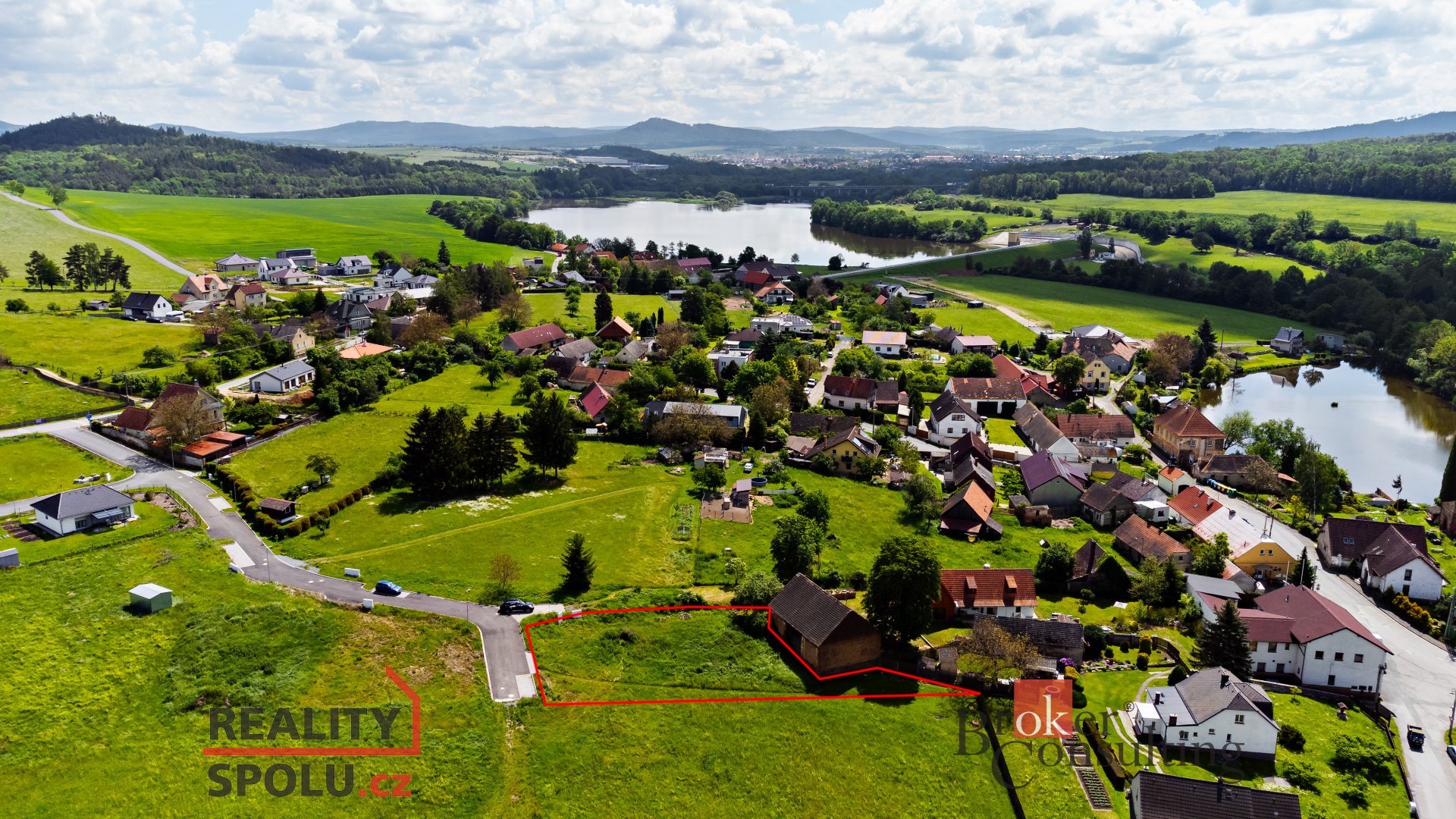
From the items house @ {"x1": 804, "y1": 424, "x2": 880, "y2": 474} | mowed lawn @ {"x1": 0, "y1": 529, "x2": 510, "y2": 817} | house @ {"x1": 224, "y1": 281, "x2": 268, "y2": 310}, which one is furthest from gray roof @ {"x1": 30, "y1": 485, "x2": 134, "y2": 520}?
house @ {"x1": 224, "y1": 281, "x2": 268, "y2": 310}

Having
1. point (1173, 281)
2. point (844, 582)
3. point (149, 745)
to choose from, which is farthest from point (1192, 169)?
point (149, 745)

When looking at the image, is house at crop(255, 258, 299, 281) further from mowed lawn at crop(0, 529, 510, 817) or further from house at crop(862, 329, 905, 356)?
mowed lawn at crop(0, 529, 510, 817)

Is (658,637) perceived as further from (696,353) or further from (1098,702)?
(696,353)

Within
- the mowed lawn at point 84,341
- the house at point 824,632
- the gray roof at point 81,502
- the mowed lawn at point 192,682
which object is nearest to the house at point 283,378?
the mowed lawn at point 84,341

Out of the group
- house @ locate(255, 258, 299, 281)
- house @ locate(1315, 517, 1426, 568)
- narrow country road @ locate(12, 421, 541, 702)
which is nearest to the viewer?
narrow country road @ locate(12, 421, 541, 702)

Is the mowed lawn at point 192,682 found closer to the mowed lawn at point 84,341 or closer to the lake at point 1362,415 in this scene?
the mowed lawn at point 84,341

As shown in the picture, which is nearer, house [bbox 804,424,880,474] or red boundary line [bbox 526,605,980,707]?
red boundary line [bbox 526,605,980,707]
